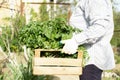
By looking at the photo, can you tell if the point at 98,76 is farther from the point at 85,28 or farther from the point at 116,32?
the point at 116,32

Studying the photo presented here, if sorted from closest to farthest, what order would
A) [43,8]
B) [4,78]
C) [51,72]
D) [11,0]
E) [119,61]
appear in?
[51,72] → [4,78] → [11,0] → [119,61] → [43,8]

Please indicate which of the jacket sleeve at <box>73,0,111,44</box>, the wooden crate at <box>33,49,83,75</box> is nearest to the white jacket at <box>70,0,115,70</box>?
the jacket sleeve at <box>73,0,111,44</box>

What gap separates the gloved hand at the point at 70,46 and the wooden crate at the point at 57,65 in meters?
0.13

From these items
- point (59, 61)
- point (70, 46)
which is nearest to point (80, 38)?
point (70, 46)

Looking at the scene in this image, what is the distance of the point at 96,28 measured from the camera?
3096mm

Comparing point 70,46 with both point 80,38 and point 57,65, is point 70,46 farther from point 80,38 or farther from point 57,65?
point 57,65

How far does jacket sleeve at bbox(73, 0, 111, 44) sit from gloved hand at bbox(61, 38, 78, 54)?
4 centimetres

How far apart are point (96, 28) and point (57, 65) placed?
0.45 meters

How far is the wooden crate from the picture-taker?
3.21 meters

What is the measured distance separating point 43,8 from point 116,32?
7.73 ft

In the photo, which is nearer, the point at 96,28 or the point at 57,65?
the point at 96,28

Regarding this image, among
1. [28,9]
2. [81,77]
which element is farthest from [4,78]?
[28,9]

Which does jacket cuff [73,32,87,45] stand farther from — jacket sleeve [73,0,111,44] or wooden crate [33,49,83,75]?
wooden crate [33,49,83,75]

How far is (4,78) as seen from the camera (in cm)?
596
